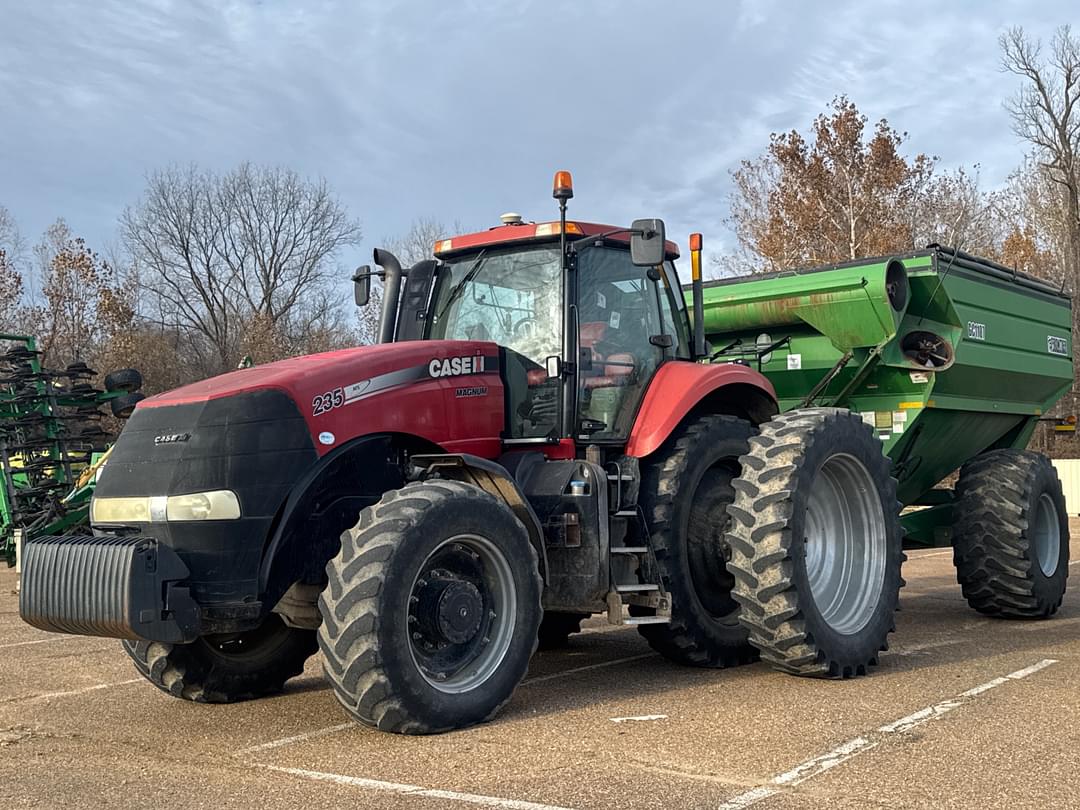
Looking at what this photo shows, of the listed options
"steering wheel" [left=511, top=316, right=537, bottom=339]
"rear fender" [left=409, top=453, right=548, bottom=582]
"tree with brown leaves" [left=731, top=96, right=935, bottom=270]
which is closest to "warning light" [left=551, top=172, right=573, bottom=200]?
"steering wheel" [left=511, top=316, right=537, bottom=339]

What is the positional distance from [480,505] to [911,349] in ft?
15.1

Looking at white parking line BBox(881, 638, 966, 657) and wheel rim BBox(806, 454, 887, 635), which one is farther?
white parking line BBox(881, 638, 966, 657)

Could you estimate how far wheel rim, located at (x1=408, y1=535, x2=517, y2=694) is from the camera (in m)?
5.15

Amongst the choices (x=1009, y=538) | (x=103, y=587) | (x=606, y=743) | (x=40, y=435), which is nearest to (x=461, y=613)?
(x=606, y=743)

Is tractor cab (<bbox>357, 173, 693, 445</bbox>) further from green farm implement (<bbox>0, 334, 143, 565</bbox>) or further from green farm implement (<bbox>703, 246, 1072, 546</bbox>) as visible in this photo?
green farm implement (<bbox>0, 334, 143, 565</bbox>)

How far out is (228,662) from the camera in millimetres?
6020

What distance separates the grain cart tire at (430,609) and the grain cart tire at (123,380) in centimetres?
933

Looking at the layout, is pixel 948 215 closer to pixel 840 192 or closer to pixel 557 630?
pixel 840 192

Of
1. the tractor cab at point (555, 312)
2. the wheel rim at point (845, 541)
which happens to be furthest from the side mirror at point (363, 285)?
the wheel rim at point (845, 541)

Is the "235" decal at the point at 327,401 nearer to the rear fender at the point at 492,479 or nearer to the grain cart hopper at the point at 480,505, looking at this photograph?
the grain cart hopper at the point at 480,505

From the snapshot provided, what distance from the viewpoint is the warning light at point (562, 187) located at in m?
6.23

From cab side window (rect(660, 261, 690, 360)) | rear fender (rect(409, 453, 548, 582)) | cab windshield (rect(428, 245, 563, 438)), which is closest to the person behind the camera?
rear fender (rect(409, 453, 548, 582))

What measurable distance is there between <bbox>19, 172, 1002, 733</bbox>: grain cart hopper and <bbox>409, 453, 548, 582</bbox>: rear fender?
14 mm

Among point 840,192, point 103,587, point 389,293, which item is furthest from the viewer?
point 840,192
